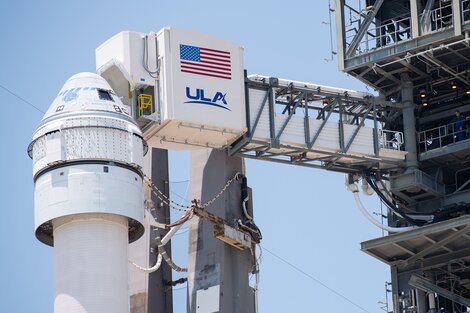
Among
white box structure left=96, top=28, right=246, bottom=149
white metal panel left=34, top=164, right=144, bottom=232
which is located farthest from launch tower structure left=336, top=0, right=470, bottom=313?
white metal panel left=34, top=164, right=144, bottom=232

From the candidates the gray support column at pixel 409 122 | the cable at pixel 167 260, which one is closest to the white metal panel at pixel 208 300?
the cable at pixel 167 260

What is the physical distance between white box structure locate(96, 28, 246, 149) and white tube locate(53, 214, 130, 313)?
556cm

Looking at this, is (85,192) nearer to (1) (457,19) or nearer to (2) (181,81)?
(2) (181,81)

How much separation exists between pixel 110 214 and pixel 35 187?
2.89 m

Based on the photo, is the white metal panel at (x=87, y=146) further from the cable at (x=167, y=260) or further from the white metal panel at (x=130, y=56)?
the cable at (x=167, y=260)

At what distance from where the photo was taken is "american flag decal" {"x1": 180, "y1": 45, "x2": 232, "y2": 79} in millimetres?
66500

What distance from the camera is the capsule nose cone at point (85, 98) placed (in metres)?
63.2

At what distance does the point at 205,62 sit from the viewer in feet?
220

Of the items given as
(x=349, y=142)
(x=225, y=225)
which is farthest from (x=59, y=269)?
(x=349, y=142)

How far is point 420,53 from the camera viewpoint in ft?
226

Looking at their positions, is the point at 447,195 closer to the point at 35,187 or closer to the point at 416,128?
the point at 416,128

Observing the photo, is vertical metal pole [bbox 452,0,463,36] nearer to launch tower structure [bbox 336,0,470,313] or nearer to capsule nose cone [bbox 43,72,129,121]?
launch tower structure [bbox 336,0,470,313]

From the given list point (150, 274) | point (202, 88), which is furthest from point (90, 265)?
point (150, 274)

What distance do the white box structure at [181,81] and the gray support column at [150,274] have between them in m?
5.38
